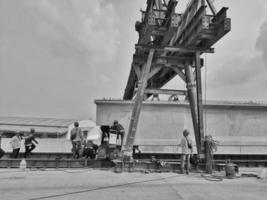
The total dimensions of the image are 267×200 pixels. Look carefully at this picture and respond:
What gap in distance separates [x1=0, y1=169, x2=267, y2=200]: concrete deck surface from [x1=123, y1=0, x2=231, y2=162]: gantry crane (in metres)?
2.68

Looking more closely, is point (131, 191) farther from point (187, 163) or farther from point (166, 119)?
point (166, 119)

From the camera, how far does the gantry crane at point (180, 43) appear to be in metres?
9.88

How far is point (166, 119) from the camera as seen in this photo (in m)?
15.7

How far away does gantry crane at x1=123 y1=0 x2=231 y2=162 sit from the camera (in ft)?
32.4

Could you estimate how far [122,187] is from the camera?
632cm

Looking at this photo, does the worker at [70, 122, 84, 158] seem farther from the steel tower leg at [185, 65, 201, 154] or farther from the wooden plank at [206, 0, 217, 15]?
the wooden plank at [206, 0, 217, 15]

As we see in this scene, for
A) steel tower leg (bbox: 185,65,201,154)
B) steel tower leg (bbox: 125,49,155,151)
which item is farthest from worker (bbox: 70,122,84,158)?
steel tower leg (bbox: 185,65,201,154)

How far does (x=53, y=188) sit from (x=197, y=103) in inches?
274

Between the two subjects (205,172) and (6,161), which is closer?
(205,172)

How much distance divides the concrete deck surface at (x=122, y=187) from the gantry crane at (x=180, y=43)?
8.80ft

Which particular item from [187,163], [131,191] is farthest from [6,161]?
[187,163]

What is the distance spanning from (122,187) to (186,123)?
1020 centimetres

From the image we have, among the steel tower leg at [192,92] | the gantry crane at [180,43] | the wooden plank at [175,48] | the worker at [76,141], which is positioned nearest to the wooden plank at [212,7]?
the gantry crane at [180,43]

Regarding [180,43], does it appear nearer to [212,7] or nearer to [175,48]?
[175,48]
